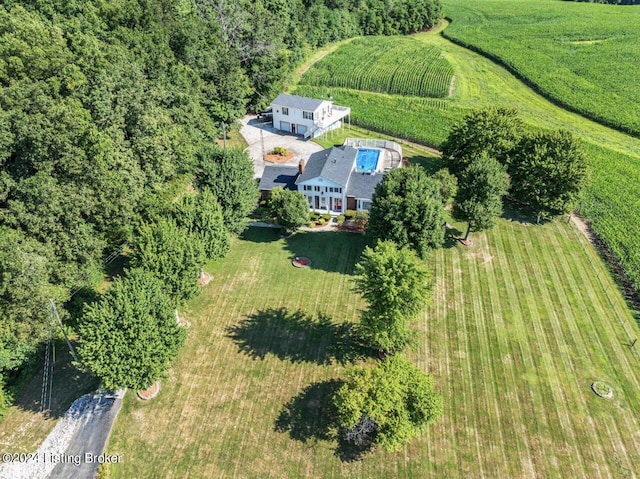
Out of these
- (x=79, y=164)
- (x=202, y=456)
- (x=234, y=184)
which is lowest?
(x=202, y=456)

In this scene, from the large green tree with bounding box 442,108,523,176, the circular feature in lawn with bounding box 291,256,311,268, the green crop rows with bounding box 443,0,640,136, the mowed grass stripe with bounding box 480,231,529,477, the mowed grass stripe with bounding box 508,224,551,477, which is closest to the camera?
the mowed grass stripe with bounding box 480,231,529,477

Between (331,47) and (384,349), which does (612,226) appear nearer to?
(384,349)

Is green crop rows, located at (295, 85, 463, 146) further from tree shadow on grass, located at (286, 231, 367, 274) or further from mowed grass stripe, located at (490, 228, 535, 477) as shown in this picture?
tree shadow on grass, located at (286, 231, 367, 274)

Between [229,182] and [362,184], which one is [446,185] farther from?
[229,182]

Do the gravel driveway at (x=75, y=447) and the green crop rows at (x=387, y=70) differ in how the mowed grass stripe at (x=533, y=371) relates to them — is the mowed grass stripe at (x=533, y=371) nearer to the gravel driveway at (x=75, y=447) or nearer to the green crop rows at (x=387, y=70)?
the gravel driveway at (x=75, y=447)


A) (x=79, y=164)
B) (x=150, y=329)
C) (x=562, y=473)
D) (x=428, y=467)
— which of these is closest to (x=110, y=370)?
(x=150, y=329)

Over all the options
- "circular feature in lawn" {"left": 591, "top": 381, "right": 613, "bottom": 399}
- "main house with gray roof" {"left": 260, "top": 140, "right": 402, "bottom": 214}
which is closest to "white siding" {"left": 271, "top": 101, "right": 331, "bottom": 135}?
"main house with gray roof" {"left": 260, "top": 140, "right": 402, "bottom": 214}
